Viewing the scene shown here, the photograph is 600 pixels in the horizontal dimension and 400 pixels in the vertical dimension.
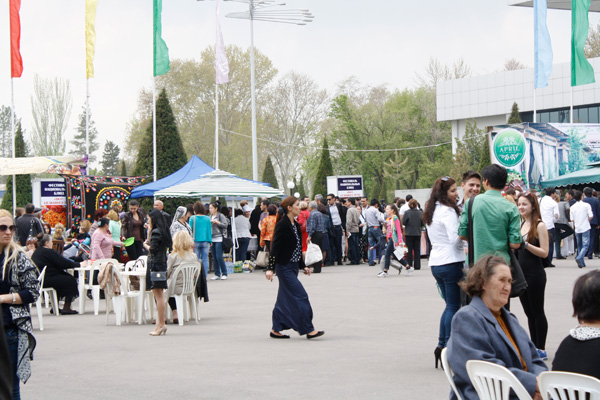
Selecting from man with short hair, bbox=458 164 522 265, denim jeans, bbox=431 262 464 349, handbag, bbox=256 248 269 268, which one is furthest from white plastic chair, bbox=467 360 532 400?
handbag, bbox=256 248 269 268

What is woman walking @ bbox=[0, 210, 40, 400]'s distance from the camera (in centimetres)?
554

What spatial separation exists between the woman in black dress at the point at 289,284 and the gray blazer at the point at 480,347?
5.96 meters

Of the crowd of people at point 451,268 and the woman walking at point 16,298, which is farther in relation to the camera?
the woman walking at point 16,298

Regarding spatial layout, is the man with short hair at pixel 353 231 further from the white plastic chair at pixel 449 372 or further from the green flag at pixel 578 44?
the white plastic chair at pixel 449 372

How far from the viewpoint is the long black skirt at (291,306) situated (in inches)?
423

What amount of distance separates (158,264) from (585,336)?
28.0ft

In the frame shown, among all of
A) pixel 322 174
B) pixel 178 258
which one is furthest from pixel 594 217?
pixel 322 174

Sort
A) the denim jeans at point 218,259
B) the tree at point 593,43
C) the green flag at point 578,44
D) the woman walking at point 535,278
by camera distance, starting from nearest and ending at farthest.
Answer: the woman walking at point 535,278, the denim jeans at point 218,259, the green flag at point 578,44, the tree at point 593,43

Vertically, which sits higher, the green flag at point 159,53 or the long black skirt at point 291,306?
the green flag at point 159,53

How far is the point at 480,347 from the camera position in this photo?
469cm

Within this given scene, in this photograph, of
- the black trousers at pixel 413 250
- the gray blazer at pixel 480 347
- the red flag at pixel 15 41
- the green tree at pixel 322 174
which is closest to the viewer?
the gray blazer at pixel 480 347

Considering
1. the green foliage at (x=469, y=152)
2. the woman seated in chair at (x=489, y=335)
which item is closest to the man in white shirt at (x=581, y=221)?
the woman seated in chair at (x=489, y=335)

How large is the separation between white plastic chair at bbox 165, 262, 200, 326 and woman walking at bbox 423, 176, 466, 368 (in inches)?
199

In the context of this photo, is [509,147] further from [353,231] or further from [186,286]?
[186,286]
